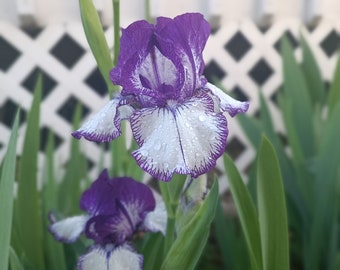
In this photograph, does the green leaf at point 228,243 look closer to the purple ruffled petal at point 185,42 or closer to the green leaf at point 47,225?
the green leaf at point 47,225

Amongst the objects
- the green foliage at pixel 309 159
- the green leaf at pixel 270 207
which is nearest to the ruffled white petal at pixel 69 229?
the green leaf at pixel 270 207

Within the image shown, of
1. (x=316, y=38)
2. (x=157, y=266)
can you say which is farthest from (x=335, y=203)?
(x=316, y=38)

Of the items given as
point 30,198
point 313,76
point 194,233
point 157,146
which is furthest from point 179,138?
point 313,76

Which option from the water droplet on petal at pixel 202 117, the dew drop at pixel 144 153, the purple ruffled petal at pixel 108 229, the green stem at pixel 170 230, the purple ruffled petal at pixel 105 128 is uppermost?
the purple ruffled petal at pixel 105 128

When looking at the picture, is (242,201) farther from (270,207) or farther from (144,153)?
(144,153)

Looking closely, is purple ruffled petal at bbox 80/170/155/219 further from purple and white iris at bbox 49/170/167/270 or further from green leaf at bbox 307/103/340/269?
green leaf at bbox 307/103/340/269

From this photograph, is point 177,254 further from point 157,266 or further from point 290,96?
point 290,96

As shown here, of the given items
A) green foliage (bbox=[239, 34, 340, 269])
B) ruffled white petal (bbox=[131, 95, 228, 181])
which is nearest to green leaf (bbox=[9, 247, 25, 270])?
ruffled white petal (bbox=[131, 95, 228, 181])
